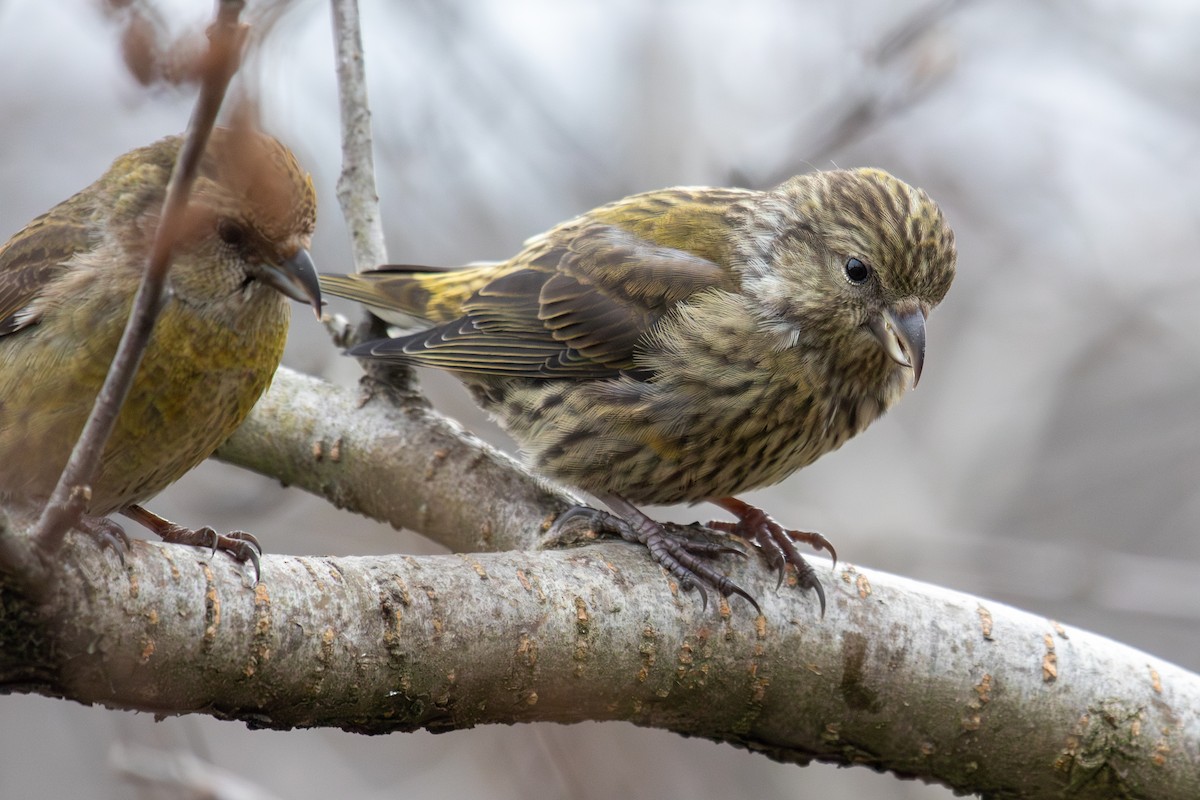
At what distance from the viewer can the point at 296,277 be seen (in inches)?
127

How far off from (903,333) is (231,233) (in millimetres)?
2126

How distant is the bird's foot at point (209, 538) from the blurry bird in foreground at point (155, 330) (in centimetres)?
1

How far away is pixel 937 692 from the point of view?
11.3 ft

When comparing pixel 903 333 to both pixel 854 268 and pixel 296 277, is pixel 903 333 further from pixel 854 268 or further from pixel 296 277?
pixel 296 277

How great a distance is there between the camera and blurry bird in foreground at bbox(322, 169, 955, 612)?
13.2ft

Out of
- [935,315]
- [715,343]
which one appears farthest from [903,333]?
[935,315]

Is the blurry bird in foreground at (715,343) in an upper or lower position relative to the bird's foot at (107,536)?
upper

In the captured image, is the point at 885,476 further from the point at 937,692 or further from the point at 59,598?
the point at 59,598

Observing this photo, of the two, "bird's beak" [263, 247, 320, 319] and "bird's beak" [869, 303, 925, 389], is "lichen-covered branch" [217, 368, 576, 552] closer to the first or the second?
"bird's beak" [263, 247, 320, 319]

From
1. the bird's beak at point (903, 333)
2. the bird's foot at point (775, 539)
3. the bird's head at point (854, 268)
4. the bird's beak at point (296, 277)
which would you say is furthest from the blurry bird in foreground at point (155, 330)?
the bird's beak at point (903, 333)

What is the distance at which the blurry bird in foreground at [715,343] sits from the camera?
402 centimetres

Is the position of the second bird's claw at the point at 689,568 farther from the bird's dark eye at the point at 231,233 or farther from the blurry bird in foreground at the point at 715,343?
the bird's dark eye at the point at 231,233

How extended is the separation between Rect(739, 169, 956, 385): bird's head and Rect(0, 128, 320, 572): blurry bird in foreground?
175 cm

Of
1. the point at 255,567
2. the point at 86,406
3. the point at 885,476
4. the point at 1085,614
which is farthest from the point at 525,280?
the point at 1085,614
